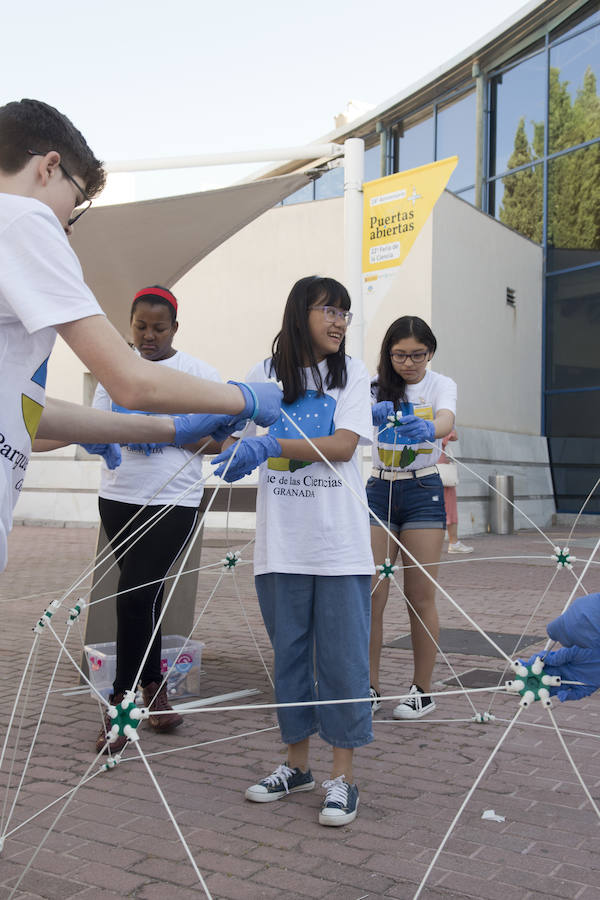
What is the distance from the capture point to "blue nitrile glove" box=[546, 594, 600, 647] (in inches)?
70.7

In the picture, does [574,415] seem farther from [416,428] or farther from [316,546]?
[316,546]

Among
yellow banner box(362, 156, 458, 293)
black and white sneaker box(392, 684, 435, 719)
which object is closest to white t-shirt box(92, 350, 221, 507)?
black and white sneaker box(392, 684, 435, 719)

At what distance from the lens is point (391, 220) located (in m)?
6.75

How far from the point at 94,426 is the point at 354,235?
15.8 ft

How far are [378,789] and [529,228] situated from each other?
1514 centimetres

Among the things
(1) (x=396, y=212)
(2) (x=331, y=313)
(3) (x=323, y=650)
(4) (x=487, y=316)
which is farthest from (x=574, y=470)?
(3) (x=323, y=650)

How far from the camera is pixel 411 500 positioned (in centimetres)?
380

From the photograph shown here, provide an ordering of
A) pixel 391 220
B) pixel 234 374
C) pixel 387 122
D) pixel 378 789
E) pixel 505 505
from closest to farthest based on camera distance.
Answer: pixel 378 789 < pixel 391 220 < pixel 505 505 < pixel 234 374 < pixel 387 122

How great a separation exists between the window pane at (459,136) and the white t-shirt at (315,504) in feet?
49.6

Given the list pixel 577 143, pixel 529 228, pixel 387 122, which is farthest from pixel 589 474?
pixel 387 122

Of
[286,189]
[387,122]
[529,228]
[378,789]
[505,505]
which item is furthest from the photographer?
[387,122]

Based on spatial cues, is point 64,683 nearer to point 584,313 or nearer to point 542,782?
point 542,782

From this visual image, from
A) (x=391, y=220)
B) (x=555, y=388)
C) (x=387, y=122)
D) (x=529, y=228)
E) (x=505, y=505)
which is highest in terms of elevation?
(x=387, y=122)

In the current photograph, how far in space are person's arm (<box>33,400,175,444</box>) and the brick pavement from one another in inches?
45.6
